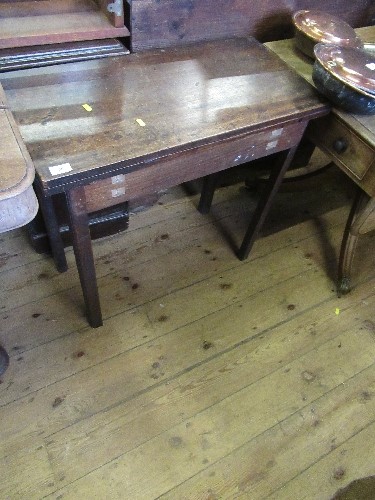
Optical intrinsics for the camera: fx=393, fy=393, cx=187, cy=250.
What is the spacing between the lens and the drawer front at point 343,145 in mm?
1088

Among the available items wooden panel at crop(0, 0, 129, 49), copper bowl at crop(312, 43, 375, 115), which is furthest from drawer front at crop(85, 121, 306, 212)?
wooden panel at crop(0, 0, 129, 49)

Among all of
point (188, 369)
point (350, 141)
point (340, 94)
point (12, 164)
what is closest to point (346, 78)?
point (340, 94)

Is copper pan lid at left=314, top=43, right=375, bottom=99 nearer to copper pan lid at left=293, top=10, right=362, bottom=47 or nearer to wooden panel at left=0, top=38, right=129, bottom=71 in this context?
copper pan lid at left=293, top=10, right=362, bottom=47

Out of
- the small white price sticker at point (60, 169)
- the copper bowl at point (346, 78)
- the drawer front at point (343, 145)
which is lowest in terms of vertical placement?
the drawer front at point (343, 145)

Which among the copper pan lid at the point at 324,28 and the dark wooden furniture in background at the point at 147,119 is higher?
the copper pan lid at the point at 324,28

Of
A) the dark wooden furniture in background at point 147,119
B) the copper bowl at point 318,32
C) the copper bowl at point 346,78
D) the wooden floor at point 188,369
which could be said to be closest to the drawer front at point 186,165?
the dark wooden furniture in background at point 147,119

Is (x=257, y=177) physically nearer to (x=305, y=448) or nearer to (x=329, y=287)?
(x=329, y=287)

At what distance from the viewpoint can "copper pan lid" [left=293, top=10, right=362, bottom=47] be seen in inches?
47.4

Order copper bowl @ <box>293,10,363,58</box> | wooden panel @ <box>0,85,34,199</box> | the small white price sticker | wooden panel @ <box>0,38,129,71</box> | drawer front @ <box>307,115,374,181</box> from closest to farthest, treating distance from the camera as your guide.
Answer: wooden panel @ <box>0,85,34,199</box>, the small white price sticker, wooden panel @ <box>0,38,129,71</box>, drawer front @ <box>307,115,374,181</box>, copper bowl @ <box>293,10,363,58</box>

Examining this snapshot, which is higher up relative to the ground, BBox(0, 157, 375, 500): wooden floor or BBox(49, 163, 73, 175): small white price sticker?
BBox(49, 163, 73, 175): small white price sticker

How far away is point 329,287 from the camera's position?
156 cm

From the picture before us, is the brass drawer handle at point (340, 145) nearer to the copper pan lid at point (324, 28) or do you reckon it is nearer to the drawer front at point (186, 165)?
the drawer front at point (186, 165)

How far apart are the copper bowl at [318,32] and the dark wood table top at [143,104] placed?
0.42 ft

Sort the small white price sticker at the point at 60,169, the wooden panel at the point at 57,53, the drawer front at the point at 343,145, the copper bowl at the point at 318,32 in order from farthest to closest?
the copper bowl at the point at 318,32 < the drawer front at the point at 343,145 < the wooden panel at the point at 57,53 < the small white price sticker at the point at 60,169
